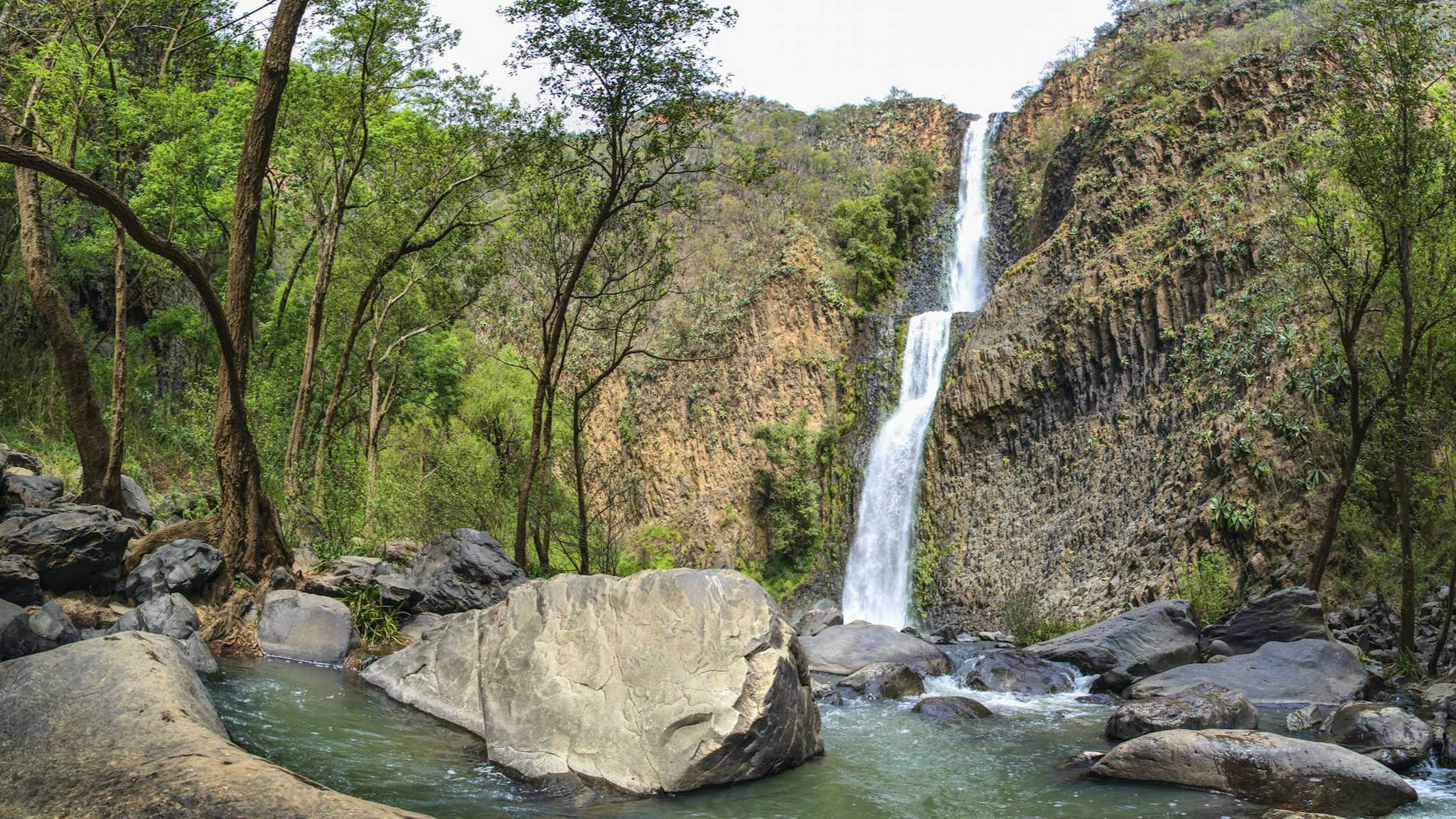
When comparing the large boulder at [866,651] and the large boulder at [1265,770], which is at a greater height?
the large boulder at [1265,770]

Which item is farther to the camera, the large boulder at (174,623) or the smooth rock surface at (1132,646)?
the smooth rock surface at (1132,646)

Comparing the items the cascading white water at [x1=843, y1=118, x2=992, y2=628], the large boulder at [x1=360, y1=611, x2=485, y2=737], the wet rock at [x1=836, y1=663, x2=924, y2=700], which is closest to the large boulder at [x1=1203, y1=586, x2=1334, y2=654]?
the wet rock at [x1=836, y1=663, x2=924, y2=700]

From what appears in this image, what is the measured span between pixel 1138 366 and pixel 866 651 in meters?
13.0

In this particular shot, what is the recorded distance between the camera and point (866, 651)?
15.9 meters

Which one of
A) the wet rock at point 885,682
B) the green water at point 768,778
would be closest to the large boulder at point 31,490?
the green water at point 768,778

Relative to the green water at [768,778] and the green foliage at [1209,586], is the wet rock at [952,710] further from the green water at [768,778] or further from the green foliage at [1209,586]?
the green foliage at [1209,586]

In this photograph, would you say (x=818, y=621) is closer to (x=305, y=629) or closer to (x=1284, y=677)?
(x=1284, y=677)

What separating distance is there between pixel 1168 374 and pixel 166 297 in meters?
29.6

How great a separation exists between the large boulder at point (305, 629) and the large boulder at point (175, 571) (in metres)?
0.90

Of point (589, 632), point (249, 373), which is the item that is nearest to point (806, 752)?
point (589, 632)

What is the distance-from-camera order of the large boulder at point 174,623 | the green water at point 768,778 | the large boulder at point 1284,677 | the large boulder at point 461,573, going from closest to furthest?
1. the green water at point 768,778
2. the large boulder at point 174,623
3. the large boulder at point 1284,677
4. the large boulder at point 461,573

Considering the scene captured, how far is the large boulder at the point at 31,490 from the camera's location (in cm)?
1184

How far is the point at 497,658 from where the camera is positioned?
8.86m

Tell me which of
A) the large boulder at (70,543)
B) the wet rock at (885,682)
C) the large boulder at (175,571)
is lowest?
the wet rock at (885,682)
